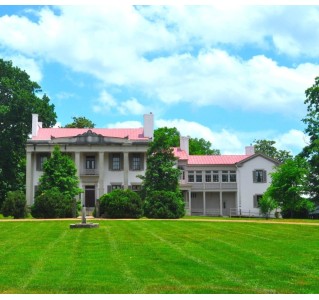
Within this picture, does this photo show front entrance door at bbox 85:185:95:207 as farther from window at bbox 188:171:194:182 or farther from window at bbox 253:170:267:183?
window at bbox 253:170:267:183

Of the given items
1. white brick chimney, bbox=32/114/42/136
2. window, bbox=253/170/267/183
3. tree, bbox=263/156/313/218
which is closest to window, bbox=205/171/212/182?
window, bbox=253/170/267/183

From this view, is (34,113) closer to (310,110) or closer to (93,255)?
(310,110)

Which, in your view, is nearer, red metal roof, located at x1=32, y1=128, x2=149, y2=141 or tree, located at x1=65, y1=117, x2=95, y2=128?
red metal roof, located at x1=32, y1=128, x2=149, y2=141

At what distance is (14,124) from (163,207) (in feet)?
88.0

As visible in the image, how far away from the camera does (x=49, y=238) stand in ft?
62.7

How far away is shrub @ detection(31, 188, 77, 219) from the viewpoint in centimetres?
3788

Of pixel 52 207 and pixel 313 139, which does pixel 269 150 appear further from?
pixel 52 207

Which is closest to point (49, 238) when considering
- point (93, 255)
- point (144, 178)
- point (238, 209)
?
point (93, 255)

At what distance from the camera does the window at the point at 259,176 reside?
53562mm

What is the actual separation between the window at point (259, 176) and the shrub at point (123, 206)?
64.2 feet

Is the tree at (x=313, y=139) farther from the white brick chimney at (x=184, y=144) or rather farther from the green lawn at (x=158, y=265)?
the green lawn at (x=158, y=265)

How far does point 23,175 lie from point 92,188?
10819 millimetres

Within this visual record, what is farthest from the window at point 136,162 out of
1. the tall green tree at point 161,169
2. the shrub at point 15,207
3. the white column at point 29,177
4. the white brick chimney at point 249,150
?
the shrub at point 15,207

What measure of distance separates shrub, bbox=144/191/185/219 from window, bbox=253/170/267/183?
17.1 meters
